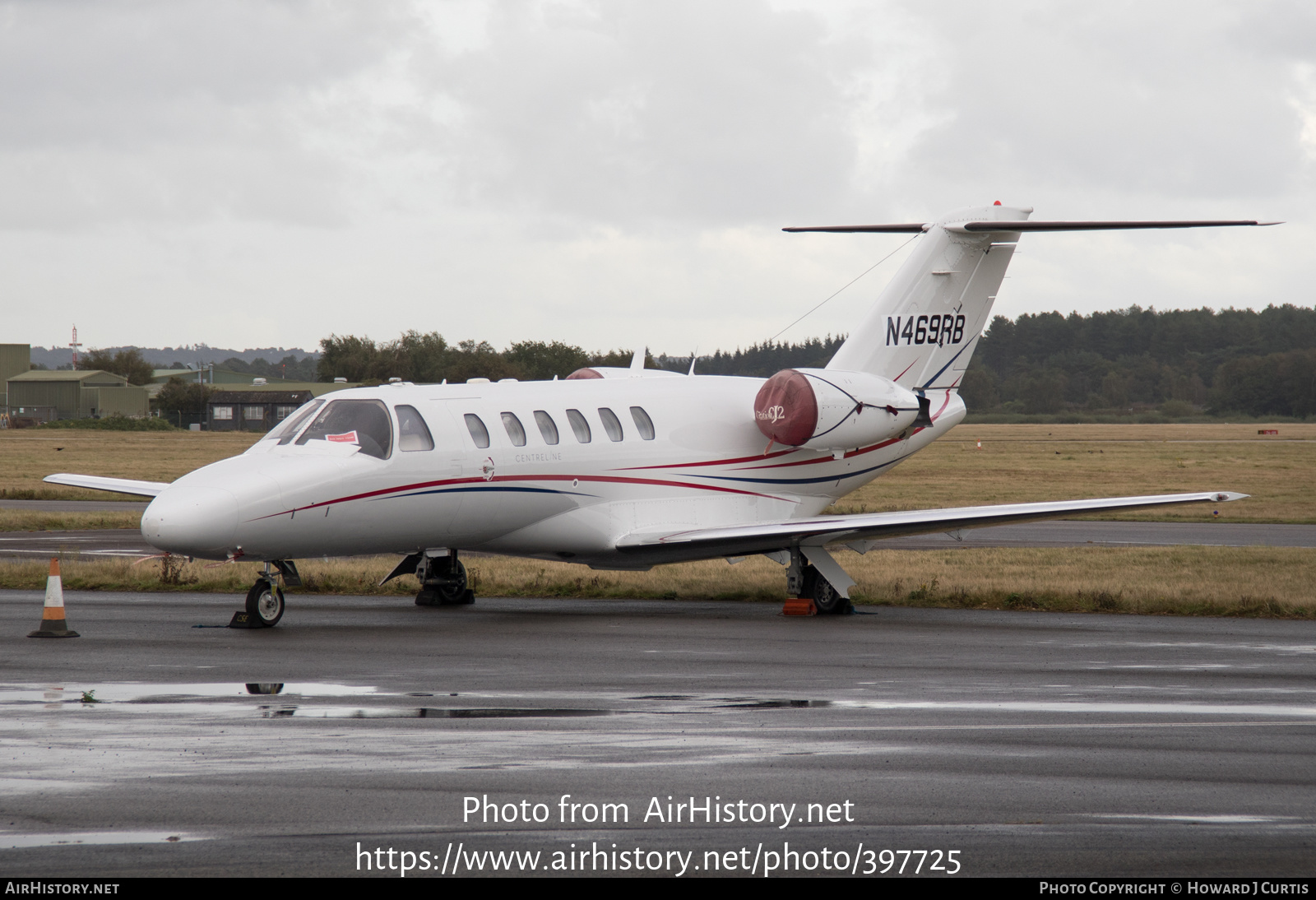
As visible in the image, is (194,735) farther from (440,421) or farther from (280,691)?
(440,421)

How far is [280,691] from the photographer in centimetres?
1142

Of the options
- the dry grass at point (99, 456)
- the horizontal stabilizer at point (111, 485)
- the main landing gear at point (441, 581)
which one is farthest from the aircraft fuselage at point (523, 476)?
the dry grass at point (99, 456)

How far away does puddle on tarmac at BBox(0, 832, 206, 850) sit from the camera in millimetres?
6742

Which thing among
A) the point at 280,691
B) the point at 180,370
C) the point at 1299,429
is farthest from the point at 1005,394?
the point at 280,691

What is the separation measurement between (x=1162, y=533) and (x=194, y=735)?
88.8 feet

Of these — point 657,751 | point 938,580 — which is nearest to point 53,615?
point 657,751

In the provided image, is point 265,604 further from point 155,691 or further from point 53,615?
point 155,691

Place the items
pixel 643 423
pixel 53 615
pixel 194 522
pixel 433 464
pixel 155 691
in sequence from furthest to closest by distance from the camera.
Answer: pixel 643 423 < pixel 433 464 < pixel 53 615 < pixel 194 522 < pixel 155 691

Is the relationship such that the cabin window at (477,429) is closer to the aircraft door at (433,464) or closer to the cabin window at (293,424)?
the aircraft door at (433,464)

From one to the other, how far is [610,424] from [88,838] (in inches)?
499

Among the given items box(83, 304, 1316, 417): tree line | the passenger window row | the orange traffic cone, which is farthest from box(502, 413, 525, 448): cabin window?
box(83, 304, 1316, 417): tree line

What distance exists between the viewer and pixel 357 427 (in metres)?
16.7

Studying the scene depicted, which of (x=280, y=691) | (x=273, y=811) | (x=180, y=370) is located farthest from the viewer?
(x=180, y=370)

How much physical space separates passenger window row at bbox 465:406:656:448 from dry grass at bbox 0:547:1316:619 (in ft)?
8.79
